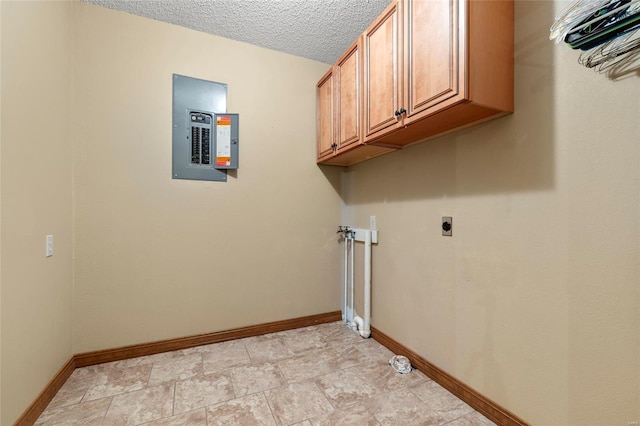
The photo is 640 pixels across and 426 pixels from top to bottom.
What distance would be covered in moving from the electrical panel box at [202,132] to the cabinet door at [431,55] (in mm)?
1560

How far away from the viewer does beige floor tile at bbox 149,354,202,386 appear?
1.89 metres

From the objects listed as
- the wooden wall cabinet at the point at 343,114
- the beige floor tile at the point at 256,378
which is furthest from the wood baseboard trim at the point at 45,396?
the wooden wall cabinet at the point at 343,114

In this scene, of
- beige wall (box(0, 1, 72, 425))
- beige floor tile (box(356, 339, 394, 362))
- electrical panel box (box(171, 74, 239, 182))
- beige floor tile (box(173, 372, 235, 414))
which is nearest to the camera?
beige wall (box(0, 1, 72, 425))

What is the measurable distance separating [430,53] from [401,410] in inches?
78.5

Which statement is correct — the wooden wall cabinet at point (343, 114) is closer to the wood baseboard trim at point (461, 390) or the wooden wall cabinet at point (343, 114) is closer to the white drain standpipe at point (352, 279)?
the white drain standpipe at point (352, 279)

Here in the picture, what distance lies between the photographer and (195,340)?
7.72 feet

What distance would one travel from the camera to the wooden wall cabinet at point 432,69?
1287 mm

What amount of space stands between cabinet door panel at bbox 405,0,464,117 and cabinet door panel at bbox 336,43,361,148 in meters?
0.55

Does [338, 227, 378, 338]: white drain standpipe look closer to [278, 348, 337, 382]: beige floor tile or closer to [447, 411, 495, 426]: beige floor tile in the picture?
A: [278, 348, 337, 382]: beige floor tile

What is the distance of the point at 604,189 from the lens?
110 cm

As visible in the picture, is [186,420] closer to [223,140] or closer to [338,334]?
[338,334]

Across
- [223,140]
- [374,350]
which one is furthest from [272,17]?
[374,350]

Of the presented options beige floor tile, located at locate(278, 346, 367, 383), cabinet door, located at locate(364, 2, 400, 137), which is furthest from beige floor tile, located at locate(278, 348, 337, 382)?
cabinet door, located at locate(364, 2, 400, 137)

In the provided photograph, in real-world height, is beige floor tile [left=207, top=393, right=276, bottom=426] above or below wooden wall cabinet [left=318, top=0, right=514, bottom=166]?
below
